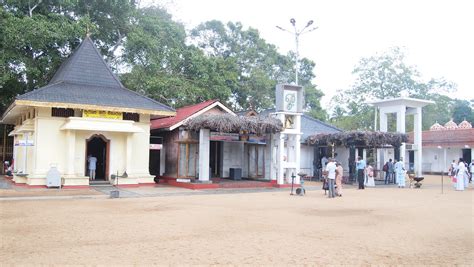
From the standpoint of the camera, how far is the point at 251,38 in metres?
36.5

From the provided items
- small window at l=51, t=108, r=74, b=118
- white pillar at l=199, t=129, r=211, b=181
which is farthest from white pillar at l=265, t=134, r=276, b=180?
small window at l=51, t=108, r=74, b=118

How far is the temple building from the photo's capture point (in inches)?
678

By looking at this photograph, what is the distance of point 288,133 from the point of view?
20.2 m

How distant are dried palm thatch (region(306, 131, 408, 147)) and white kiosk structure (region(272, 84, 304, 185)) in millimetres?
2947

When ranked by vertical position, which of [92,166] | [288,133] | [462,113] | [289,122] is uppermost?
[462,113]

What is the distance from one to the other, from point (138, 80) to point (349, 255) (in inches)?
797

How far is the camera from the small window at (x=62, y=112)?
1781cm

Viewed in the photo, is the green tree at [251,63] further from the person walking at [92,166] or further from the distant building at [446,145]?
the person walking at [92,166]

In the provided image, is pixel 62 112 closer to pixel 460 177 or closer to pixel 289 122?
pixel 289 122

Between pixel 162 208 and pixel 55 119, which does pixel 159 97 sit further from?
pixel 162 208

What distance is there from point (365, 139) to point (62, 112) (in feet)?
46.8

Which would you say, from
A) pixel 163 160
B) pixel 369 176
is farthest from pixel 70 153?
pixel 369 176

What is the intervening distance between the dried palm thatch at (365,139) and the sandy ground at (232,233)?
8.01m

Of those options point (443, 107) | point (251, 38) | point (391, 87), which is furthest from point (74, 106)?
point (443, 107)
